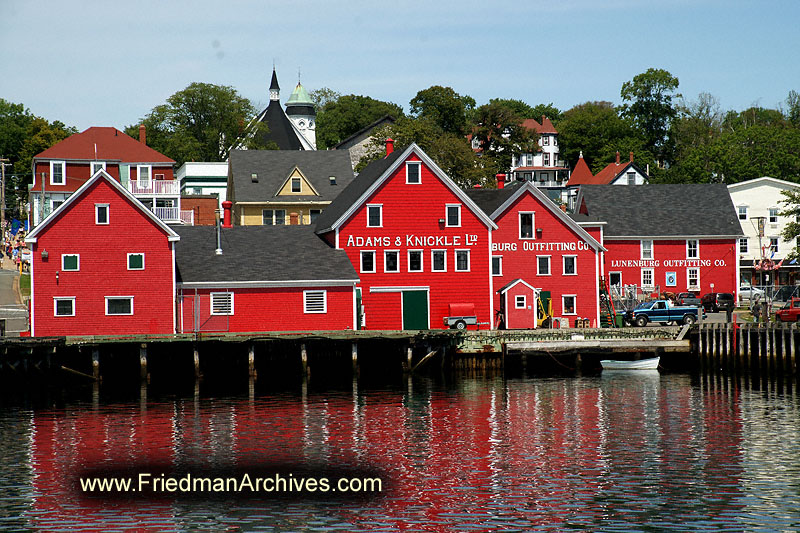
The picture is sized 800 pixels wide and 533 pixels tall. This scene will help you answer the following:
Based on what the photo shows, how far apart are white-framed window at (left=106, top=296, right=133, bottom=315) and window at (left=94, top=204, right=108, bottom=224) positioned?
4234 millimetres

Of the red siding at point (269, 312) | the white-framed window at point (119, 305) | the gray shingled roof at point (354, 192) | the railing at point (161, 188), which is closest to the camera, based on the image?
the white-framed window at point (119, 305)

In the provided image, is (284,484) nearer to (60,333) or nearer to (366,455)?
(366,455)

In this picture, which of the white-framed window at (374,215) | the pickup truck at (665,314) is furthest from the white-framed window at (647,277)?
the white-framed window at (374,215)

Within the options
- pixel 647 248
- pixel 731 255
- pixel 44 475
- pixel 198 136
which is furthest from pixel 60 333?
pixel 198 136

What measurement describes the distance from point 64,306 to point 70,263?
2.36m

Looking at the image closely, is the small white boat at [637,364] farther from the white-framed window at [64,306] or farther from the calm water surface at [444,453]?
the white-framed window at [64,306]

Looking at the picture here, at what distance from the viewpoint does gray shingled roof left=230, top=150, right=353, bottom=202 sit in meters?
90.9

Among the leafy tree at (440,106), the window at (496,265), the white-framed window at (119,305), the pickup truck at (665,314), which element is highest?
the leafy tree at (440,106)

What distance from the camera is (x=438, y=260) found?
207ft

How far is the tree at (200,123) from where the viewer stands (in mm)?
124875

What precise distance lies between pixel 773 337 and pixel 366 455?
29813 mm

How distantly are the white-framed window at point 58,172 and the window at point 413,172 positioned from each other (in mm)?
45070

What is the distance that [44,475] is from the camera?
30.3 metres

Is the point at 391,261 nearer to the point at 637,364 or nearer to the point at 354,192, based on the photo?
the point at 354,192
